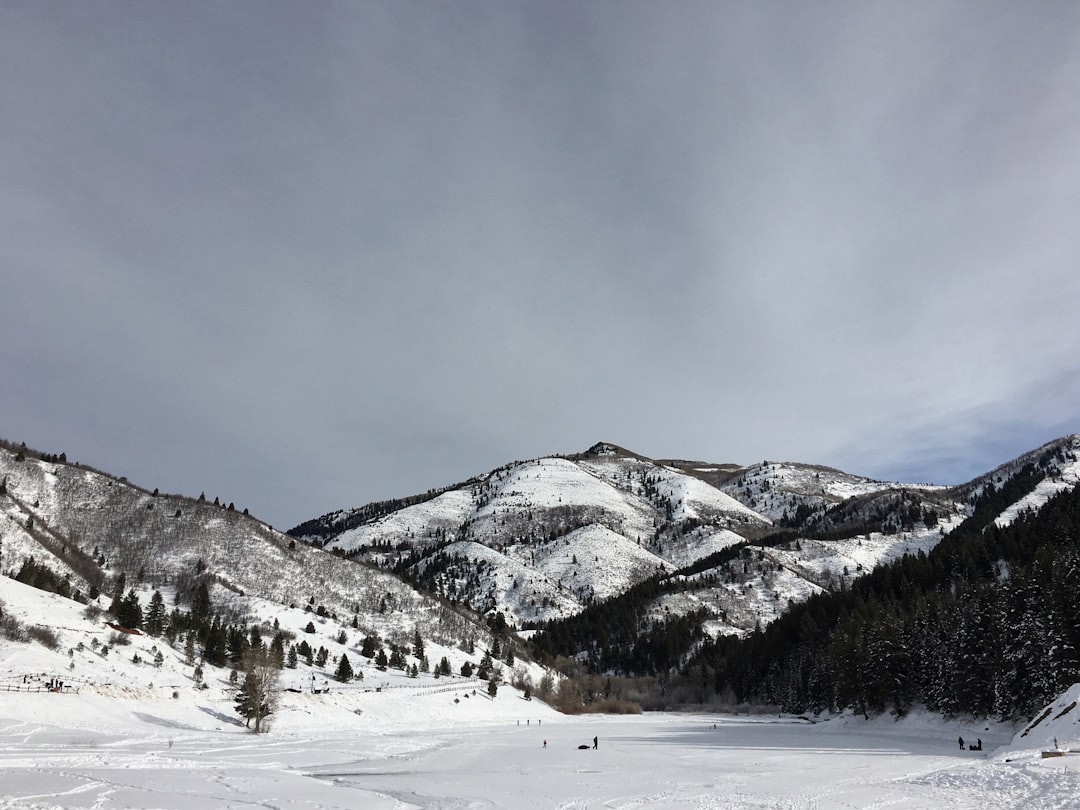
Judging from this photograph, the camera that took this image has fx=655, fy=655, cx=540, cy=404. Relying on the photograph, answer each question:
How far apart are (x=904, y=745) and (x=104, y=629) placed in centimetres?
9073

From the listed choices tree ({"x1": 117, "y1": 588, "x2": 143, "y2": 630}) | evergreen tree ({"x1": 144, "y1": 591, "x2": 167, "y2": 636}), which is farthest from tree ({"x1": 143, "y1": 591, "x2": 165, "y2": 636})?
tree ({"x1": 117, "y1": 588, "x2": 143, "y2": 630})

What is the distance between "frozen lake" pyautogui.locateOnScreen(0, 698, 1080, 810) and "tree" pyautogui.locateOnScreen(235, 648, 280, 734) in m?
2.55

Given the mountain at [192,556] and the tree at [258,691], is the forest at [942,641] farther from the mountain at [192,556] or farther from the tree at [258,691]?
the tree at [258,691]

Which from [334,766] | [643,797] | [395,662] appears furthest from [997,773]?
[395,662]

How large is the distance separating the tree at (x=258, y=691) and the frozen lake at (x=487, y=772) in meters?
2.55

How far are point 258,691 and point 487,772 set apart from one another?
30.7 meters

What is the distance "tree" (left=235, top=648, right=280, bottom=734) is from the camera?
62562 millimetres

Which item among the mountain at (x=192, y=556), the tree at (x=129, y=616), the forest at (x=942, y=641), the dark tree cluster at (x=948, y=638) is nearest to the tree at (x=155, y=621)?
the tree at (x=129, y=616)

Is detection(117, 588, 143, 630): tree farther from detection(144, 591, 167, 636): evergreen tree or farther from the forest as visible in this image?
the forest

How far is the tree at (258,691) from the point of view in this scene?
62.6 metres

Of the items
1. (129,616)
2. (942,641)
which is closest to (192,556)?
(129,616)

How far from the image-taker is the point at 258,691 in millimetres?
62594

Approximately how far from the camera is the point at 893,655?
264 feet

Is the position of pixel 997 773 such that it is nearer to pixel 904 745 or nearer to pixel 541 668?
pixel 904 745
